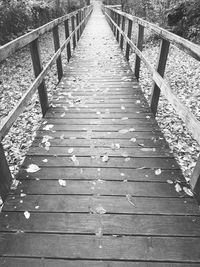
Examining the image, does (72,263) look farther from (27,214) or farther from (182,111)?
(182,111)

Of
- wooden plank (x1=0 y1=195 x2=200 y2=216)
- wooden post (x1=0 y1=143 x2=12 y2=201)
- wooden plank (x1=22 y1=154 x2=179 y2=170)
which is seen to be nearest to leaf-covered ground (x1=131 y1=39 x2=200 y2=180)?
wooden plank (x1=22 y1=154 x2=179 y2=170)

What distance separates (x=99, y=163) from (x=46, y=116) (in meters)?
1.62

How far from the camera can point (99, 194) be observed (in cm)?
256

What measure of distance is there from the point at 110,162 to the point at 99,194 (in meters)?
0.57

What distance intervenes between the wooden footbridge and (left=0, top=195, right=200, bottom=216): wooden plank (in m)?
0.01

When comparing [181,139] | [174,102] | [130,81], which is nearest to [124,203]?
[174,102]

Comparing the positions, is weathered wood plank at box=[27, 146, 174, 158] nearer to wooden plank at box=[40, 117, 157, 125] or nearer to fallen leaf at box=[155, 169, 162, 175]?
fallen leaf at box=[155, 169, 162, 175]

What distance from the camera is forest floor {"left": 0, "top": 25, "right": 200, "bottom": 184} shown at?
387 centimetres

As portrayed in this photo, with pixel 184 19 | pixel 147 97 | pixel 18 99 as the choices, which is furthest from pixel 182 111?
pixel 184 19

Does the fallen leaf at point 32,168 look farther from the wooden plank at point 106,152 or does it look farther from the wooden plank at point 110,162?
the wooden plank at point 106,152

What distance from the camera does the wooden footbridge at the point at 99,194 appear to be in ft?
6.59

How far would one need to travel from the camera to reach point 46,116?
164 inches

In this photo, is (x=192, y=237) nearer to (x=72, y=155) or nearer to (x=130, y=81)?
(x=72, y=155)

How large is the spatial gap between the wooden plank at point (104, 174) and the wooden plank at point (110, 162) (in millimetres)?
73
